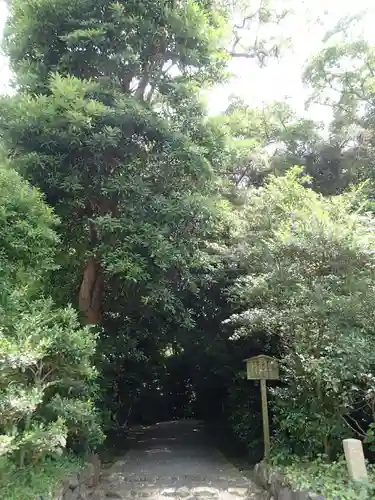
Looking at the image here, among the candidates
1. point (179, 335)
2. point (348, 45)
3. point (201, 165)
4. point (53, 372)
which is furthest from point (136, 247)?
point (348, 45)


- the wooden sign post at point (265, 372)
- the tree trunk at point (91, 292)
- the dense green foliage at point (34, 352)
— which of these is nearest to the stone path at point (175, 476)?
the wooden sign post at point (265, 372)

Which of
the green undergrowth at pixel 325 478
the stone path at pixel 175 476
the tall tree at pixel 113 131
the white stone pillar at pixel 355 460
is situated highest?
the tall tree at pixel 113 131

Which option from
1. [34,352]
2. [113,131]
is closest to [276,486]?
[34,352]

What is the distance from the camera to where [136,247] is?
682 cm

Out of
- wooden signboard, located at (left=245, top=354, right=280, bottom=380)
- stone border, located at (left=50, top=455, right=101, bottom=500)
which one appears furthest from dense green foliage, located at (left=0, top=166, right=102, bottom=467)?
wooden signboard, located at (left=245, top=354, right=280, bottom=380)

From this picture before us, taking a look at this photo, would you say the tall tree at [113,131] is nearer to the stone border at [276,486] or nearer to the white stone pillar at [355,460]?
the stone border at [276,486]

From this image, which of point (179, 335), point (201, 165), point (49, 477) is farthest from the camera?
point (179, 335)

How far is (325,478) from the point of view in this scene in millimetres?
4742

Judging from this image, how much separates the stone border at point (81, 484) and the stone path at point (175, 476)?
0.61 ft

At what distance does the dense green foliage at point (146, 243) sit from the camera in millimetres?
5238

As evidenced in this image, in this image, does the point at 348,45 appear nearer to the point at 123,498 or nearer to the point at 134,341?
the point at 134,341

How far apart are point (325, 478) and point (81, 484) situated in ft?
10.9

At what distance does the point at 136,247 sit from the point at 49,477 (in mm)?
3372

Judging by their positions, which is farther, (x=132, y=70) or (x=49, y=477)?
(x=132, y=70)
